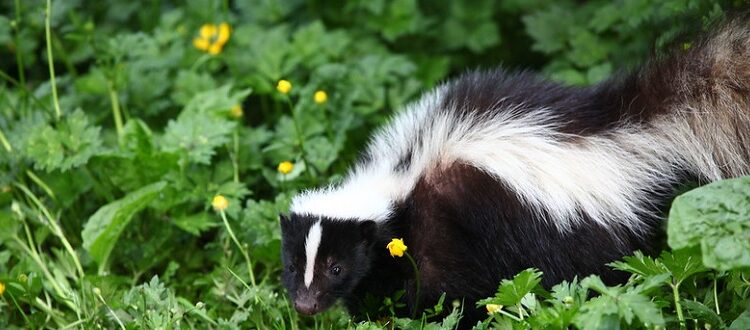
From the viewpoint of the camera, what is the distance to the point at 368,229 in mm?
4605

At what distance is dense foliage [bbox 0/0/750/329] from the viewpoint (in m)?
4.13

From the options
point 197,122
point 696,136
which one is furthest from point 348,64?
point 696,136

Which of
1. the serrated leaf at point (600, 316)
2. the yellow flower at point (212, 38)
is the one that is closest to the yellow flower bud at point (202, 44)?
the yellow flower at point (212, 38)

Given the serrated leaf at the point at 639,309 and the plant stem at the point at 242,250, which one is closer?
the serrated leaf at the point at 639,309

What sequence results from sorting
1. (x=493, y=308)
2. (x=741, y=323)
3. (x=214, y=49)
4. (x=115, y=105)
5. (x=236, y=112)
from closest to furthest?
(x=741, y=323), (x=493, y=308), (x=236, y=112), (x=115, y=105), (x=214, y=49)

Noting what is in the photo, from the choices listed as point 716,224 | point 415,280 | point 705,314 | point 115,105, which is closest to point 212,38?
point 115,105

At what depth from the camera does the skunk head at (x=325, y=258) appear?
453cm

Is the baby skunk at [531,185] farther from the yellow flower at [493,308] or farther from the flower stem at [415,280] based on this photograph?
the yellow flower at [493,308]

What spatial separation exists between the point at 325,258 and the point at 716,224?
162cm

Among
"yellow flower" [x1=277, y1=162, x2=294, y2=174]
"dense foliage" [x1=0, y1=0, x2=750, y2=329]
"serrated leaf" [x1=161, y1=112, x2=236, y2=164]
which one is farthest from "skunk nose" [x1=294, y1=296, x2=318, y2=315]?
"serrated leaf" [x1=161, y1=112, x2=236, y2=164]

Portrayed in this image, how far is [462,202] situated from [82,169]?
2320 millimetres

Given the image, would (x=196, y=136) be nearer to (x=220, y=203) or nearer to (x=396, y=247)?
(x=220, y=203)

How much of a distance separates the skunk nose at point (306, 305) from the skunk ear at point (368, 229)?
1.15ft

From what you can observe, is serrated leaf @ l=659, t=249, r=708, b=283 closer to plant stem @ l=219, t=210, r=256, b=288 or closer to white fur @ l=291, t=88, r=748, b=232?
white fur @ l=291, t=88, r=748, b=232
